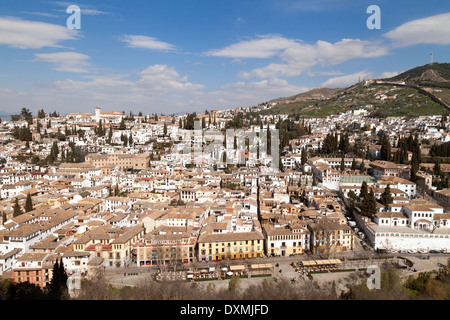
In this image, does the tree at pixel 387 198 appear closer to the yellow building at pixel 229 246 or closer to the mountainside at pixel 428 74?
the yellow building at pixel 229 246

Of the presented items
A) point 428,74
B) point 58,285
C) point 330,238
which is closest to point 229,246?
point 330,238

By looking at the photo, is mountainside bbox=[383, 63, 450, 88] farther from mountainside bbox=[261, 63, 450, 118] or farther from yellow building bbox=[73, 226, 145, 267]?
yellow building bbox=[73, 226, 145, 267]

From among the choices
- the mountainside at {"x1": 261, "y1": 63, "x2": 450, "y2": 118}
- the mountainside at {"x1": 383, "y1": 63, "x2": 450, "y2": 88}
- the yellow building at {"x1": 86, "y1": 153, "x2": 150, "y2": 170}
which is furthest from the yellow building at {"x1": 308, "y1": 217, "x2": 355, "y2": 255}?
the mountainside at {"x1": 383, "y1": 63, "x2": 450, "y2": 88}

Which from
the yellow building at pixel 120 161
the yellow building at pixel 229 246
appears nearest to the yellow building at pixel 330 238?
the yellow building at pixel 229 246

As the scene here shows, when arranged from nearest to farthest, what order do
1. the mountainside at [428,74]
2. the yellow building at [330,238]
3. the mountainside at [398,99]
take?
the yellow building at [330,238] → the mountainside at [398,99] → the mountainside at [428,74]

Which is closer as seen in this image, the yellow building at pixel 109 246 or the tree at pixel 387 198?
the yellow building at pixel 109 246

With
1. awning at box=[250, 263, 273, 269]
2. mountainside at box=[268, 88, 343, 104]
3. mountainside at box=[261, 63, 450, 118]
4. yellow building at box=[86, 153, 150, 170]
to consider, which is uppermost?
mountainside at box=[268, 88, 343, 104]

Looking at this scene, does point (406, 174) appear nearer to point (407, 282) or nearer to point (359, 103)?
point (407, 282)

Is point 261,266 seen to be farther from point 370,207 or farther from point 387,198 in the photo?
point 387,198

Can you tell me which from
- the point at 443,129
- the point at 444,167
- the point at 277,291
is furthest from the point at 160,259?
the point at 443,129

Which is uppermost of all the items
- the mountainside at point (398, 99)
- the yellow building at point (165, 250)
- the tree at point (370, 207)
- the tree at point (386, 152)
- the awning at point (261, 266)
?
the mountainside at point (398, 99)
